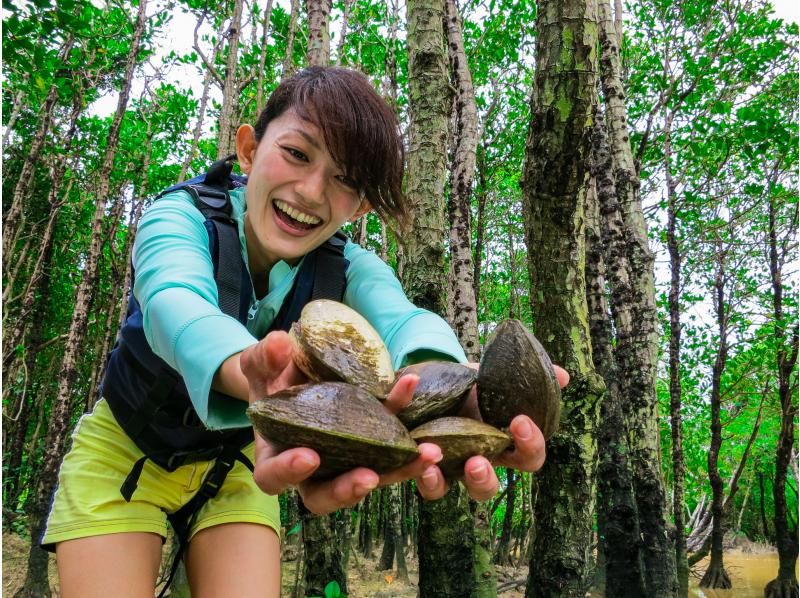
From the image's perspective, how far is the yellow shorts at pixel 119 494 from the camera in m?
1.91

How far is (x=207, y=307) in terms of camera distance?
1.41m

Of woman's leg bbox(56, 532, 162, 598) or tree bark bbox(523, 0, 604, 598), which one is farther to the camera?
tree bark bbox(523, 0, 604, 598)

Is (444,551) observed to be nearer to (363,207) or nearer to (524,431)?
(363,207)

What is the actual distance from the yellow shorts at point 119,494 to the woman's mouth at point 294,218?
0.94 metres

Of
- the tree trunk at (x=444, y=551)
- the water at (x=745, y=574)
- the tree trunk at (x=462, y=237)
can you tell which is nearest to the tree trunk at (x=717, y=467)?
the water at (x=745, y=574)

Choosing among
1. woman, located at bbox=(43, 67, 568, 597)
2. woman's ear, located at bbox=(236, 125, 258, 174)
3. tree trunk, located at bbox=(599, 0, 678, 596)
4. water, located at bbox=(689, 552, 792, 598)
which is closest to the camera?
woman, located at bbox=(43, 67, 568, 597)

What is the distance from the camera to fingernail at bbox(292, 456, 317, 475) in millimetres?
1148

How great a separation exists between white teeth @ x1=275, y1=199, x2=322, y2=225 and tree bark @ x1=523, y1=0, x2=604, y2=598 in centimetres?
174

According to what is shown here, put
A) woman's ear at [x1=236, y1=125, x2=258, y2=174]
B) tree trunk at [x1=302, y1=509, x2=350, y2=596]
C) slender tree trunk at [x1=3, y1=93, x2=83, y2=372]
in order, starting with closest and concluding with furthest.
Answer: woman's ear at [x1=236, y1=125, x2=258, y2=174], tree trunk at [x1=302, y1=509, x2=350, y2=596], slender tree trunk at [x1=3, y1=93, x2=83, y2=372]

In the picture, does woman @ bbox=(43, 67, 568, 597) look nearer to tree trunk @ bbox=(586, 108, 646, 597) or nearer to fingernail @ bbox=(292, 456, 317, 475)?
fingernail @ bbox=(292, 456, 317, 475)

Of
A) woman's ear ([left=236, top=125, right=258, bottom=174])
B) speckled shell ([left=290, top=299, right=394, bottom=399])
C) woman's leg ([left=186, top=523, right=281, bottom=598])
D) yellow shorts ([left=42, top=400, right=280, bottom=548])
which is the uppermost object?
woman's ear ([left=236, top=125, right=258, bottom=174])

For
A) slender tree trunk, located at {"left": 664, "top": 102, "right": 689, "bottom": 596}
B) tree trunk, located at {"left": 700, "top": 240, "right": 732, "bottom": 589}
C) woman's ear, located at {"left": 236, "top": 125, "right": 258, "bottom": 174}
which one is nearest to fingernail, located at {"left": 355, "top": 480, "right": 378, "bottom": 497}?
woman's ear, located at {"left": 236, "top": 125, "right": 258, "bottom": 174}

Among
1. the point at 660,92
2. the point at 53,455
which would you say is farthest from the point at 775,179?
the point at 53,455

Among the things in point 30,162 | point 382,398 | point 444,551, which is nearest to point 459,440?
point 382,398
